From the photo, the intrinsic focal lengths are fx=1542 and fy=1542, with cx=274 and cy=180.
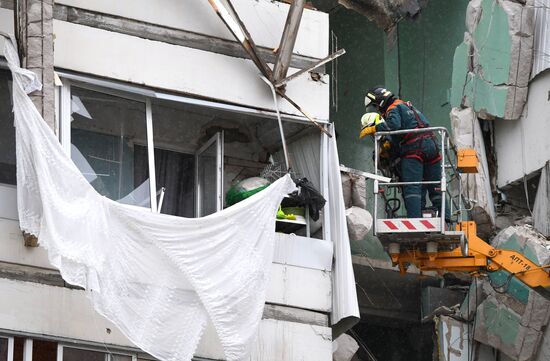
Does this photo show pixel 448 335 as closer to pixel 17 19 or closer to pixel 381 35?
pixel 381 35


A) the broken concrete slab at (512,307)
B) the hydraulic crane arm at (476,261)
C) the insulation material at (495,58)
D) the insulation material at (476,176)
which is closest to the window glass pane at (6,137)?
the hydraulic crane arm at (476,261)

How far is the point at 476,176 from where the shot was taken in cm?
2439

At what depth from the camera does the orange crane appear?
67.9ft

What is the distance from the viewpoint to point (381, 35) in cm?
2684

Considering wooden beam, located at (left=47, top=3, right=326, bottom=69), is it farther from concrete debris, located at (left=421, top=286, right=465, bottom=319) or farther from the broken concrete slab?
concrete debris, located at (left=421, top=286, right=465, bottom=319)

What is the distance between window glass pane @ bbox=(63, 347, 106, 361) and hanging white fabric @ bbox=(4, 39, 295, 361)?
1028 millimetres

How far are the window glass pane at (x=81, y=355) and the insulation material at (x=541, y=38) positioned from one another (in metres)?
9.81

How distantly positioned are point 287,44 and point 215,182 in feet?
6.35

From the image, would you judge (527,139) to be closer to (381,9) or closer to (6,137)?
(381,9)

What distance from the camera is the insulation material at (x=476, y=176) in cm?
2438

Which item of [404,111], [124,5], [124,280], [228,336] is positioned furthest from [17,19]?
[404,111]

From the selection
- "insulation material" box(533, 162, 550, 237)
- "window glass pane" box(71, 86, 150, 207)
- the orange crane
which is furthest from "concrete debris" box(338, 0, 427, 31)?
"window glass pane" box(71, 86, 150, 207)

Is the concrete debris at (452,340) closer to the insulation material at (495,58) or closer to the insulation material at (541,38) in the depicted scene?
the insulation material at (495,58)

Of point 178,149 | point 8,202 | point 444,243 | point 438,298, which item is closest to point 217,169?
point 178,149
